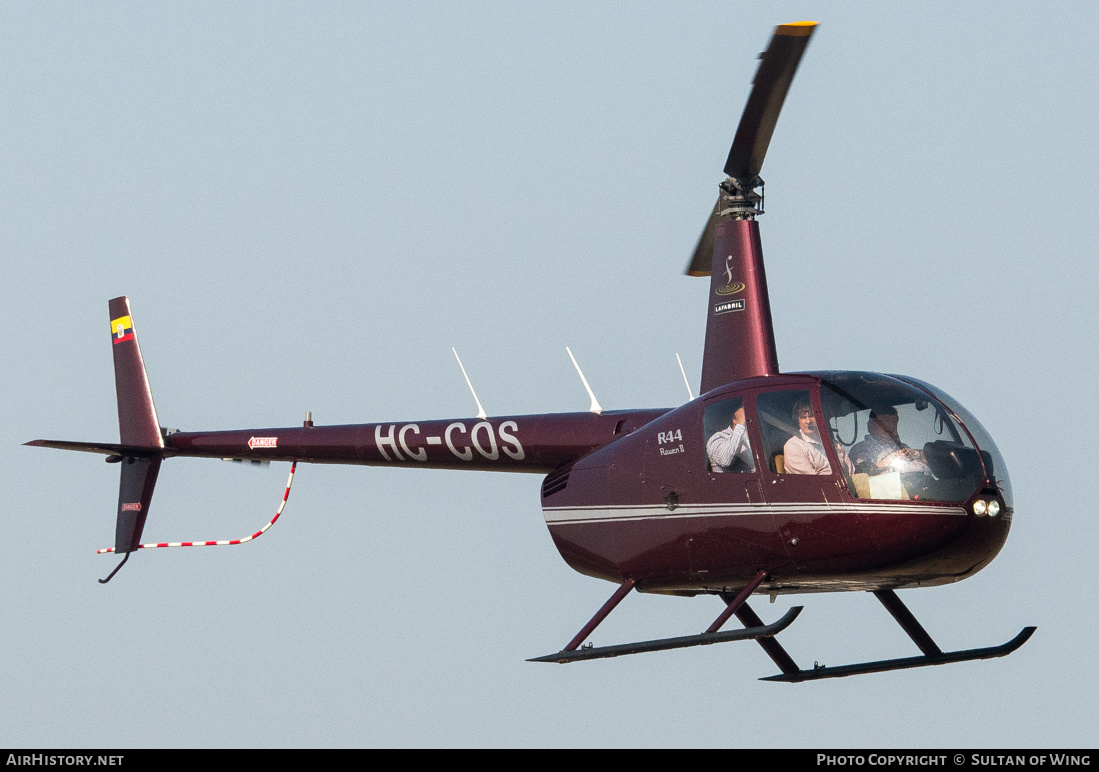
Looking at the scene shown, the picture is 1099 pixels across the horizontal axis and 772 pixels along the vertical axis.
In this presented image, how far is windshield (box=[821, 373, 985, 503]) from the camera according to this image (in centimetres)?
1276

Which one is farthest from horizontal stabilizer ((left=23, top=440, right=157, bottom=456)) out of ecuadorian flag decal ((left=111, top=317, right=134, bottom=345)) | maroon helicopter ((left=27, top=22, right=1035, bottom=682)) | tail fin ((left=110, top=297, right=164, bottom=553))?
maroon helicopter ((left=27, top=22, right=1035, bottom=682))

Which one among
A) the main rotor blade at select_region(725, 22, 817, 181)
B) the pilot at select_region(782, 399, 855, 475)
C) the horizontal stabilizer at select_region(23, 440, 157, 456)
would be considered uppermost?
the main rotor blade at select_region(725, 22, 817, 181)

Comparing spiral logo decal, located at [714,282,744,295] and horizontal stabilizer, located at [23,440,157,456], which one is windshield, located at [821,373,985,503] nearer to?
spiral logo decal, located at [714,282,744,295]

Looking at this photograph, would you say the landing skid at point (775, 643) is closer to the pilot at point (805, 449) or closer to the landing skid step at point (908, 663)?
the landing skid step at point (908, 663)

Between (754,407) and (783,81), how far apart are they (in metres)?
2.76

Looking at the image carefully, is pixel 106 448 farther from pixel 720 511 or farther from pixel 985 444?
pixel 985 444

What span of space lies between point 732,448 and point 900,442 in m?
1.50

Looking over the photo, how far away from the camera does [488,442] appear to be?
16578 mm

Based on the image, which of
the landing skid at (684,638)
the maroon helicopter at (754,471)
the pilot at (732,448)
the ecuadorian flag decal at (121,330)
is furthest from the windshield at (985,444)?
the ecuadorian flag decal at (121,330)

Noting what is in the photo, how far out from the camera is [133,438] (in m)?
19.1

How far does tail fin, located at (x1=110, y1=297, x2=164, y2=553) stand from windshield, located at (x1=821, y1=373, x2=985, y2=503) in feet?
29.9

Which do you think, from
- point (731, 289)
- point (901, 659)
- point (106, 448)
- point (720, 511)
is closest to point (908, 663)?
point (901, 659)

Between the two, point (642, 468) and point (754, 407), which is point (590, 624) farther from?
point (754, 407)
